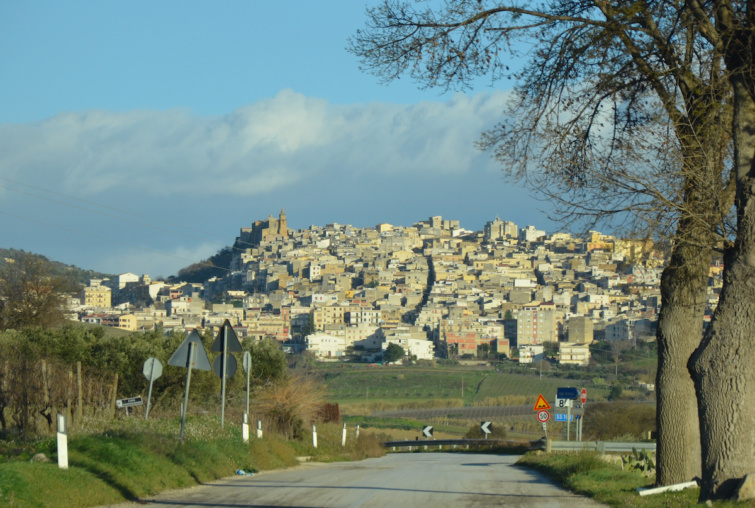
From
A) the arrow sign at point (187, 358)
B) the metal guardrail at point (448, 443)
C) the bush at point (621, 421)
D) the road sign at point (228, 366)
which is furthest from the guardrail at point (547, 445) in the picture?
the arrow sign at point (187, 358)

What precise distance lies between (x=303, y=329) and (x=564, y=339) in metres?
42.0

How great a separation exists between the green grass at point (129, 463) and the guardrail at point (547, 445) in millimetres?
7406

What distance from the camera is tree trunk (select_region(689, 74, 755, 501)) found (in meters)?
8.13

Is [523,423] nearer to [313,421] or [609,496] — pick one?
[313,421]

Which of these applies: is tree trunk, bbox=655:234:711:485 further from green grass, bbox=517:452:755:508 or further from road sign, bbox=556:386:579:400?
road sign, bbox=556:386:579:400

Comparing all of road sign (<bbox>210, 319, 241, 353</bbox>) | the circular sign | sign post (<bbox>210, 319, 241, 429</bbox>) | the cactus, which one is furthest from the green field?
the circular sign

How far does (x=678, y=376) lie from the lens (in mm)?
9961

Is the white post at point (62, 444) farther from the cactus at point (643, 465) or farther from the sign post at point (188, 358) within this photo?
the cactus at point (643, 465)

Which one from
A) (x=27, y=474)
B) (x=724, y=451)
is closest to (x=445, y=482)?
(x=724, y=451)

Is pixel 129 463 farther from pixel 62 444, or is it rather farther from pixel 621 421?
Answer: pixel 621 421

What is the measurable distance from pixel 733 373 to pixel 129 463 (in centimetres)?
682

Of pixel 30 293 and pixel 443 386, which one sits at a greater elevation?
pixel 30 293

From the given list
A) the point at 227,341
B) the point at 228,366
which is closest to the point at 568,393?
the point at 228,366

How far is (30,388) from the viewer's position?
56.6ft
